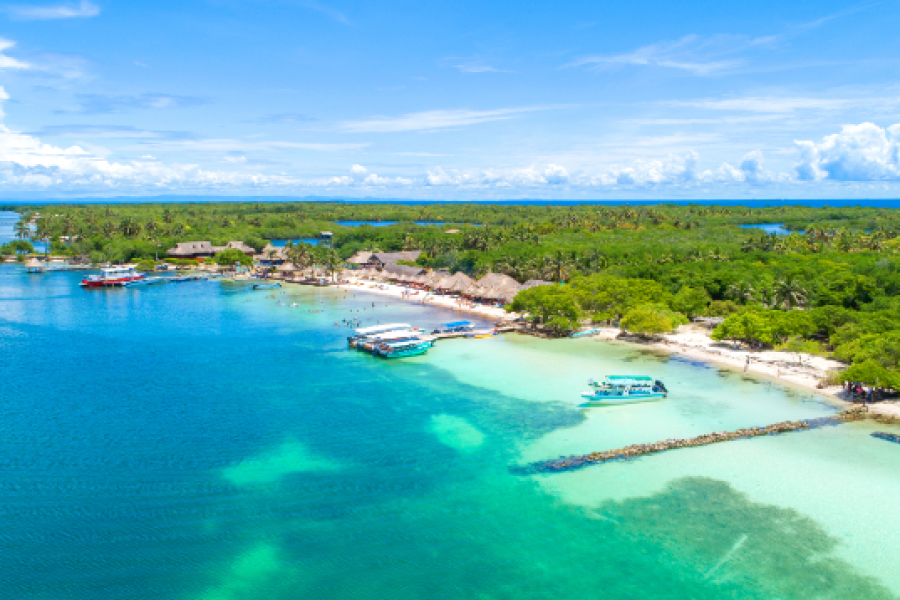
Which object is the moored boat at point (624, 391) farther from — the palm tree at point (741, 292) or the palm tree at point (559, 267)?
the palm tree at point (559, 267)

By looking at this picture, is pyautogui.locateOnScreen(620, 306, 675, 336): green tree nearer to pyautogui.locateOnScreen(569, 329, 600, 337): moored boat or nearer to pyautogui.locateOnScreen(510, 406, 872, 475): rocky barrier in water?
pyautogui.locateOnScreen(569, 329, 600, 337): moored boat

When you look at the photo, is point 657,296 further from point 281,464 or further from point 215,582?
point 215,582

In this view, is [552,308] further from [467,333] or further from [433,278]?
[433,278]

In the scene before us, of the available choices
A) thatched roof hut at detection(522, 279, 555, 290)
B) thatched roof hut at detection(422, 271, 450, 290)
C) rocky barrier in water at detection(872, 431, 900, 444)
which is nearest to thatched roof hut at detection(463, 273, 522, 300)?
thatched roof hut at detection(522, 279, 555, 290)

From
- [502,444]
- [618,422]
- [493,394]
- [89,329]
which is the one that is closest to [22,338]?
[89,329]

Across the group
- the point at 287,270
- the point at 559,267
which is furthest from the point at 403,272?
the point at 559,267

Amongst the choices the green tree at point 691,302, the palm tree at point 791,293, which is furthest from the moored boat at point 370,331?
the palm tree at point 791,293
